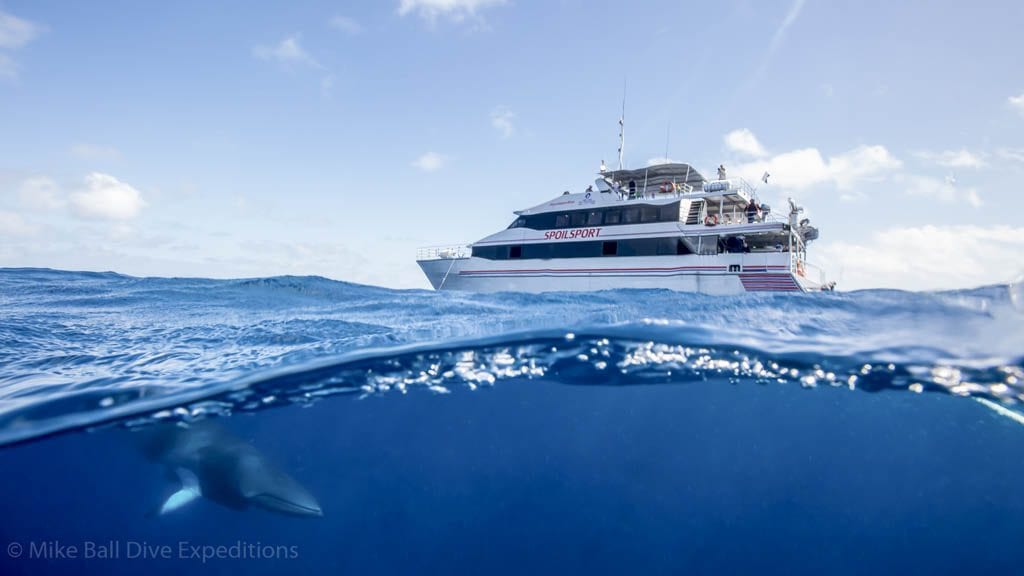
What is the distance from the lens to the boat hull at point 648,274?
20719mm

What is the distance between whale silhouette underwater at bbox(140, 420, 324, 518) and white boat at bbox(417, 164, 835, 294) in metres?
18.4

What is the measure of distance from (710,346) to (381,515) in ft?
15.9

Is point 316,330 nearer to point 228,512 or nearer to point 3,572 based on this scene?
point 228,512

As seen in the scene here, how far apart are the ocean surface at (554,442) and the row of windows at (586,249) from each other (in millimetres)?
14349

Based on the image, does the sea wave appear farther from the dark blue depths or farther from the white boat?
the white boat

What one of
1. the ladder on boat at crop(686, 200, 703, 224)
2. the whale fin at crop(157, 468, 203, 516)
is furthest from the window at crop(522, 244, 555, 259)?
the whale fin at crop(157, 468, 203, 516)

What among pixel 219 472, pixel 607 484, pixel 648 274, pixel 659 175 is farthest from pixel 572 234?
pixel 219 472

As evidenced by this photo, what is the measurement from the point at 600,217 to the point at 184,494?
67.4ft

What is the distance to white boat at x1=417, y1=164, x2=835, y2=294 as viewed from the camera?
21.1 m

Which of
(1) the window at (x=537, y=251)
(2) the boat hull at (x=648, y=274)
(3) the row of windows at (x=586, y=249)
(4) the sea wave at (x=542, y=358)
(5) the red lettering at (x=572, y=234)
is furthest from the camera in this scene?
(1) the window at (x=537, y=251)

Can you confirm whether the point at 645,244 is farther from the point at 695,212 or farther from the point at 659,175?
the point at 659,175

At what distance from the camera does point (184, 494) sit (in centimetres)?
575

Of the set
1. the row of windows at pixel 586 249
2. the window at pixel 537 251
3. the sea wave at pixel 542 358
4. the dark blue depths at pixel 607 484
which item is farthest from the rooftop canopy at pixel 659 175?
the dark blue depths at pixel 607 484

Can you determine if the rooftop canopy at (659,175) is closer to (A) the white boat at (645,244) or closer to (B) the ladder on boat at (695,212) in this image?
(A) the white boat at (645,244)
